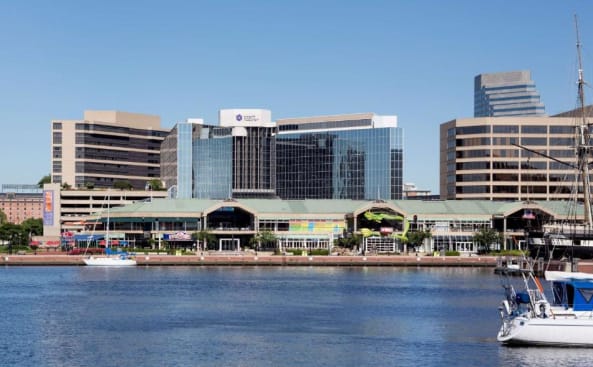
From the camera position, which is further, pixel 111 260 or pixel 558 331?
pixel 111 260

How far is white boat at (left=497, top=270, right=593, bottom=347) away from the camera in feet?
240

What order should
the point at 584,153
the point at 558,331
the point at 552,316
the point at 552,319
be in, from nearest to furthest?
1. the point at 558,331
2. the point at 552,319
3. the point at 552,316
4. the point at 584,153

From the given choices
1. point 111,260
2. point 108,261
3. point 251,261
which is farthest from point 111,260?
point 251,261

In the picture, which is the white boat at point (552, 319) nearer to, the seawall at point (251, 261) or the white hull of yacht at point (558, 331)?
the white hull of yacht at point (558, 331)

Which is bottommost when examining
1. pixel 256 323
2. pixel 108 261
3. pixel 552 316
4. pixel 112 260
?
pixel 256 323

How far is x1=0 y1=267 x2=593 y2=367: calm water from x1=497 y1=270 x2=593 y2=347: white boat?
105cm

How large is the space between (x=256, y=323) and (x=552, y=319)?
28.8 metres

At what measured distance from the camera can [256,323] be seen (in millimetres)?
92125

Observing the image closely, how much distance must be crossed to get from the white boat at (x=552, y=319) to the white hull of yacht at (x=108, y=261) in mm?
123671

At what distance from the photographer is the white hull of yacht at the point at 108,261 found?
625 feet

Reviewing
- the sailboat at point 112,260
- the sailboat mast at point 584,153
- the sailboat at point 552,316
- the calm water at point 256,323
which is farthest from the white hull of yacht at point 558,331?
the sailboat at point 112,260

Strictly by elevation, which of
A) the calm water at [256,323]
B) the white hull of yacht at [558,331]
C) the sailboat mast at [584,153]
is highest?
the sailboat mast at [584,153]

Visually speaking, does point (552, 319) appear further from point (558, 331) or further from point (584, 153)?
point (584, 153)

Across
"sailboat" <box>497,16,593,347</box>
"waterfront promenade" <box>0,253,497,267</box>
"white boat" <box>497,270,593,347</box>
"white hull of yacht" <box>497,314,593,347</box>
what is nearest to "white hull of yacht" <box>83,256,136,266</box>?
"waterfront promenade" <box>0,253,497,267</box>
